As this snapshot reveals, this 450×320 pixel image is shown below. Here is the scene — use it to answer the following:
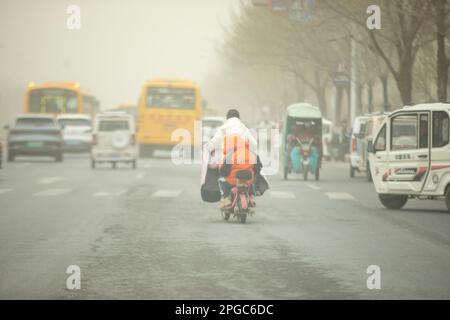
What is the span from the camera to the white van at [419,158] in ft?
74.0

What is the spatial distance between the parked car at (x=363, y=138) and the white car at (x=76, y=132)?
21.6 metres

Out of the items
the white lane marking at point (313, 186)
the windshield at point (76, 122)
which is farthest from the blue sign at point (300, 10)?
the windshield at point (76, 122)

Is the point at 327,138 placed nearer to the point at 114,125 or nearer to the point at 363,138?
the point at 114,125

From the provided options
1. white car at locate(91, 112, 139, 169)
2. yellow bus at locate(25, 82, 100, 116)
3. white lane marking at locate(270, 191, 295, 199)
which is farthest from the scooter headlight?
yellow bus at locate(25, 82, 100, 116)

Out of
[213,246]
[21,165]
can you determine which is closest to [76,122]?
[21,165]

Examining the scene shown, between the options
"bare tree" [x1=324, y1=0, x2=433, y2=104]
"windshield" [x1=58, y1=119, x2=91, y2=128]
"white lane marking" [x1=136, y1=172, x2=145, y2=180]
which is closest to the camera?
"white lane marking" [x1=136, y1=172, x2=145, y2=180]

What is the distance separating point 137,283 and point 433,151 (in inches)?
453

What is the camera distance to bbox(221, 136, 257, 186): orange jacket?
20062mm

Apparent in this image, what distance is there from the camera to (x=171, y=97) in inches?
2235

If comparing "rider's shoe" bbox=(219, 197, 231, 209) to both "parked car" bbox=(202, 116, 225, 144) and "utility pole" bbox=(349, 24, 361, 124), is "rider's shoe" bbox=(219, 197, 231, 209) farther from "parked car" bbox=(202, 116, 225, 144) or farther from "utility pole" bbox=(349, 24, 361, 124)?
"parked car" bbox=(202, 116, 225, 144)

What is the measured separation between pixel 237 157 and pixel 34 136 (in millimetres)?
29602

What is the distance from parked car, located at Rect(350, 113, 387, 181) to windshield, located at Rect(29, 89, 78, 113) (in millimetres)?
29022
